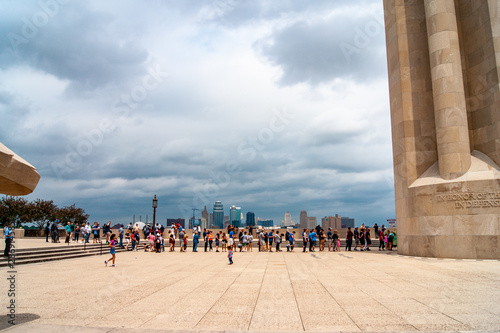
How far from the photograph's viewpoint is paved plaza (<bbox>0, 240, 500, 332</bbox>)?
596 centimetres

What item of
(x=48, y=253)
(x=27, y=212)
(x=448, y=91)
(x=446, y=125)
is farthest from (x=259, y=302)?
(x=27, y=212)

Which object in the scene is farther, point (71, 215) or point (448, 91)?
point (71, 215)

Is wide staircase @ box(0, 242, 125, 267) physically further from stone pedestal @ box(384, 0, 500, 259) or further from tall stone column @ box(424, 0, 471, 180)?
tall stone column @ box(424, 0, 471, 180)

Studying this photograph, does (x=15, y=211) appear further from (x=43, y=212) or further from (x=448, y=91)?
(x=448, y=91)

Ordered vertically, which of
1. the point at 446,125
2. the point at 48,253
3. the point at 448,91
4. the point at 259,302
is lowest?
the point at 259,302

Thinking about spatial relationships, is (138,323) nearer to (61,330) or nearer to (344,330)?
(61,330)

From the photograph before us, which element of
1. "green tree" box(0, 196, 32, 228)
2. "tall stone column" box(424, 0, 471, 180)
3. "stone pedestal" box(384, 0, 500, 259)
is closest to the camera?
"stone pedestal" box(384, 0, 500, 259)

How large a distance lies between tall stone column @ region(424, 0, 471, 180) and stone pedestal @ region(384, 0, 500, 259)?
0.17 feet

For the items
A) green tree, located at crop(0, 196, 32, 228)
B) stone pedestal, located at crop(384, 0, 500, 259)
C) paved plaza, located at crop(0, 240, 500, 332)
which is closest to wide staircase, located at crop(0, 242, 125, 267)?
paved plaza, located at crop(0, 240, 500, 332)

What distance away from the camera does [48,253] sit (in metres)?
18.9

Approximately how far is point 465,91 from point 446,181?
6.48m

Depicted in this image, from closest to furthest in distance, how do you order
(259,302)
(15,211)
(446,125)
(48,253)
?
(259,302)
(48,253)
(446,125)
(15,211)

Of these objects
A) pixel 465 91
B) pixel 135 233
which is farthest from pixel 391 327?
pixel 135 233

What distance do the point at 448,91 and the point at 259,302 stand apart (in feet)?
Answer: 57.7
